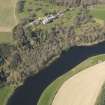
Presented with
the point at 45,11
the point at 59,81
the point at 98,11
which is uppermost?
the point at 45,11

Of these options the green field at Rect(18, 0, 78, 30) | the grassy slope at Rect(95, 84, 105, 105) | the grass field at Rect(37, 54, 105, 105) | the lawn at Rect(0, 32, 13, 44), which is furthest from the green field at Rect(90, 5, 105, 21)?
the grassy slope at Rect(95, 84, 105, 105)

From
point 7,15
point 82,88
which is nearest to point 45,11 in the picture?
point 7,15

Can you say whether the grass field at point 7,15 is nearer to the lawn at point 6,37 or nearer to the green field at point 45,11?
the lawn at point 6,37

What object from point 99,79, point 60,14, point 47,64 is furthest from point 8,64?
point 60,14

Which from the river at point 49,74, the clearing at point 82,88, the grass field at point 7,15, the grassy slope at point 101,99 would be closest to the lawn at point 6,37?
the grass field at point 7,15

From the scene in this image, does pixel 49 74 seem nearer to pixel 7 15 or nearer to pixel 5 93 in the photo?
pixel 5 93
